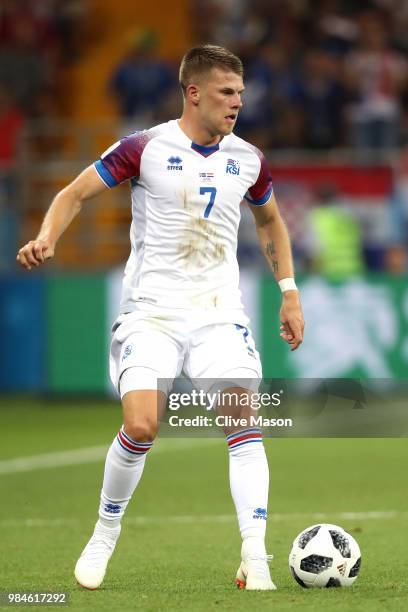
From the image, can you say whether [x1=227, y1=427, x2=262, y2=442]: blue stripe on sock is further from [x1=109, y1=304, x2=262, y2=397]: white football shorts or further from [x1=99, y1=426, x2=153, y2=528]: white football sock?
[x1=99, y1=426, x2=153, y2=528]: white football sock

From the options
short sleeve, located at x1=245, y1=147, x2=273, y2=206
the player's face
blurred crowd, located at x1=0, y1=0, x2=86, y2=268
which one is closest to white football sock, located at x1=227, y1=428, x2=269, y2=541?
short sleeve, located at x1=245, y1=147, x2=273, y2=206

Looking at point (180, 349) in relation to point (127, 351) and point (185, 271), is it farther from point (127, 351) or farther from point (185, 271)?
point (185, 271)

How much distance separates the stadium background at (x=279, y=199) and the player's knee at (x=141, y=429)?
20.4 feet

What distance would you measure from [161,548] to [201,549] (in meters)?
0.21

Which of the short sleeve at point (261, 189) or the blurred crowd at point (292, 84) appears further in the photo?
the blurred crowd at point (292, 84)

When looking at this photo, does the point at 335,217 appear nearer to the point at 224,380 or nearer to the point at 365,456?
the point at 365,456

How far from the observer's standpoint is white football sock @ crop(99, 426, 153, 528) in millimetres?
5906

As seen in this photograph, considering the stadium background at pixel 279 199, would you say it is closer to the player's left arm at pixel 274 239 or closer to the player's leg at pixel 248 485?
the player's left arm at pixel 274 239

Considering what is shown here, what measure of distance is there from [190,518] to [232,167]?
296 cm

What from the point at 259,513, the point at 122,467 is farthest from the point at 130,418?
the point at 259,513

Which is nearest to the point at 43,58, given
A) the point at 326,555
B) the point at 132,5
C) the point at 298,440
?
the point at 132,5

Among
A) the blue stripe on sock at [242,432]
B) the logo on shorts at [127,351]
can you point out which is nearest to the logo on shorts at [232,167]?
the logo on shorts at [127,351]

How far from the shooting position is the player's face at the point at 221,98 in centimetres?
598

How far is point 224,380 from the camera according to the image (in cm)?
590
